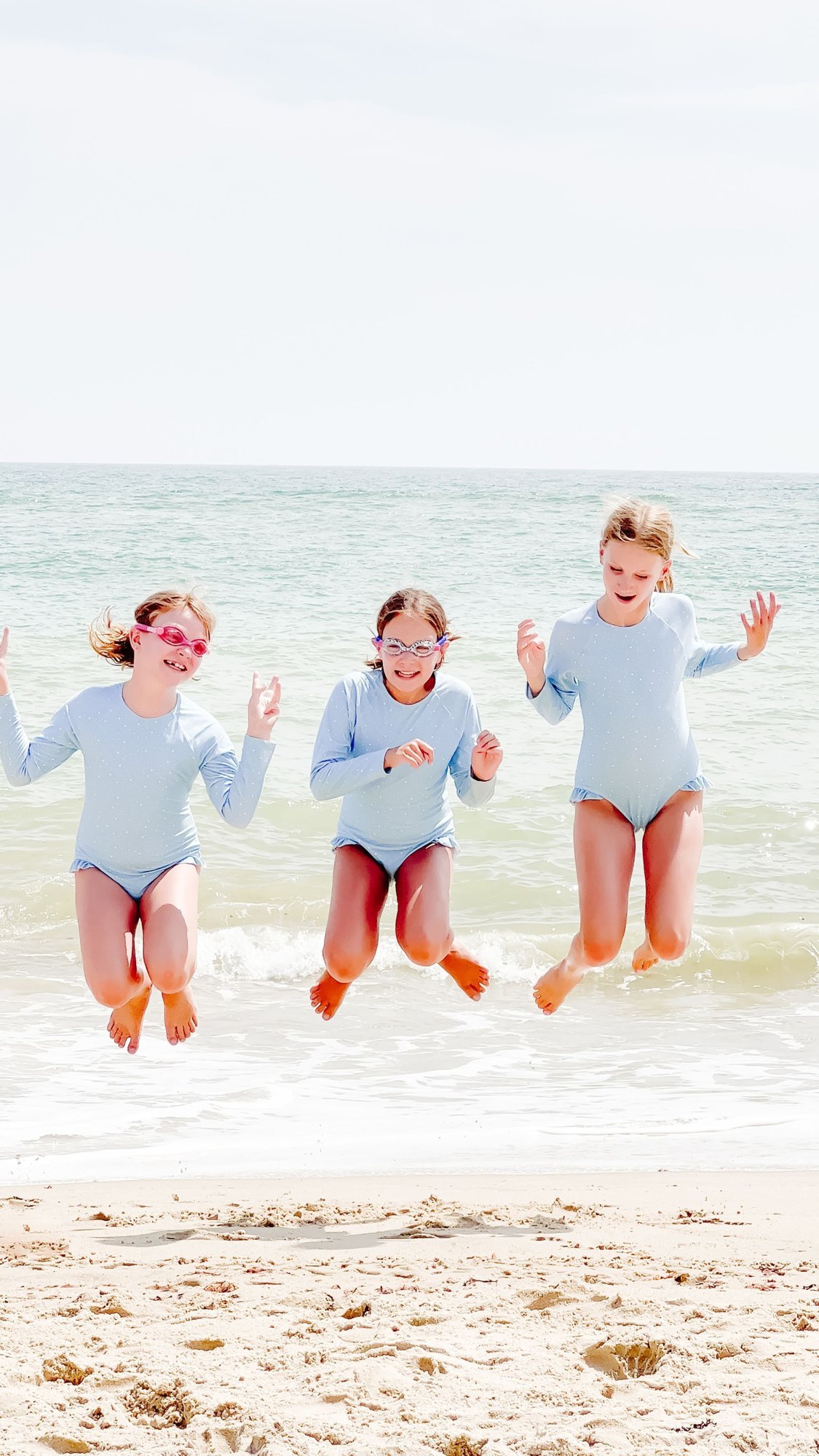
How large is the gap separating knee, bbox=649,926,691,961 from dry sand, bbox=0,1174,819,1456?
1.12 metres

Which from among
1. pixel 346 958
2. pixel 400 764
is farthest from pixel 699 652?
pixel 346 958

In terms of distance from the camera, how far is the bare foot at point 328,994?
6.46 m

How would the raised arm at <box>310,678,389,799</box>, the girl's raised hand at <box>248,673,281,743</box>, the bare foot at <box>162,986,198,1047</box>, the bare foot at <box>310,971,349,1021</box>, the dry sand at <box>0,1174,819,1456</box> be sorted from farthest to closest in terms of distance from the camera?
the bare foot at <box>310,971,349,1021</box>, the bare foot at <box>162,986,198,1047</box>, the raised arm at <box>310,678,389,799</box>, the girl's raised hand at <box>248,673,281,743</box>, the dry sand at <box>0,1174,819,1456</box>

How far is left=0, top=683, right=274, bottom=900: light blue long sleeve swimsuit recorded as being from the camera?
6113mm

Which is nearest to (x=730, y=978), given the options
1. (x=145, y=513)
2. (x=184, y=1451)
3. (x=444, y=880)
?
(x=444, y=880)

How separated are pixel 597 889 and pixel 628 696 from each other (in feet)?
3.06

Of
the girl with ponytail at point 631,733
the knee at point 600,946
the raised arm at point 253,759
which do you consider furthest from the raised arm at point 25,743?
the knee at point 600,946

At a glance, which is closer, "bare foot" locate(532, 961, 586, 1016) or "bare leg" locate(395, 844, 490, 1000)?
"bare leg" locate(395, 844, 490, 1000)

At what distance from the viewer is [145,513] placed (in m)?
36.8

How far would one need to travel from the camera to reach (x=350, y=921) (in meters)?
6.18

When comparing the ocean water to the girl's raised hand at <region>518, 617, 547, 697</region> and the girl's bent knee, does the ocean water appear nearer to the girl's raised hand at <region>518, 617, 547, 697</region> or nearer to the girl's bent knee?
the girl's raised hand at <region>518, 617, 547, 697</region>

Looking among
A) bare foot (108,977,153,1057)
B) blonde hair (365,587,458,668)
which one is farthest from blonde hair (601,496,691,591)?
bare foot (108,977,153,1057)

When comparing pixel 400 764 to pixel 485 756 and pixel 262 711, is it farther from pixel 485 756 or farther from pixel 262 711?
pixel 262 711

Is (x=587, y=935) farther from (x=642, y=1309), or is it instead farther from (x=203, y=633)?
(x=203, y=633)
